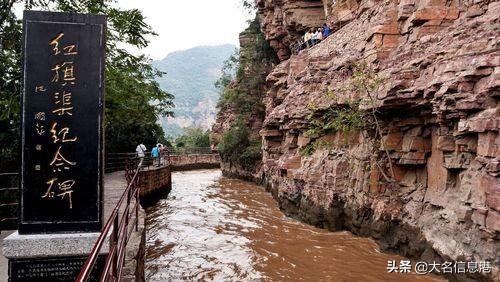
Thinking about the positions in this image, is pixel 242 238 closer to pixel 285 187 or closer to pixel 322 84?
pixel 285 187

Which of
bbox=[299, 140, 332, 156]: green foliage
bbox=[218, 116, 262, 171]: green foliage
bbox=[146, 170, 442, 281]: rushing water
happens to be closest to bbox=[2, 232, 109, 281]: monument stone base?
bbox=[146, 170, 442, 281]: rushing water

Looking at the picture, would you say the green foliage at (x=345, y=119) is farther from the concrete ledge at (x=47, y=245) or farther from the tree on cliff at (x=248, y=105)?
the tree on cliff at (x=248, y=105)

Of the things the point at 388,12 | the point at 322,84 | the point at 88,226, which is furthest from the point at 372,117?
the point at 88,226

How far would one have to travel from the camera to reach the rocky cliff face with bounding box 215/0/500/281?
6098 millimetres

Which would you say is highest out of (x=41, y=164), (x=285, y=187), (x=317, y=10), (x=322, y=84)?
(x=317, y=10)

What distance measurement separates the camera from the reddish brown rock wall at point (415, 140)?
6082 mm

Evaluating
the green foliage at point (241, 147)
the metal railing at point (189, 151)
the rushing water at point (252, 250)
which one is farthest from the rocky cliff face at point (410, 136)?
the metal railing at point (189, 151)

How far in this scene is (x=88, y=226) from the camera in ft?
13.3

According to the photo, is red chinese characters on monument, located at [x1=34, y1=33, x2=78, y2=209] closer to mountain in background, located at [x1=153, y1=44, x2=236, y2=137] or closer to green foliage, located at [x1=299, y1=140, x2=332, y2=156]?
green foliage, located at [x1=299, y1=140, x2=332, y2=156]

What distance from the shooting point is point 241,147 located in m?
25.9

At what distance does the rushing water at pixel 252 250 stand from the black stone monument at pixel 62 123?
3.63 meters

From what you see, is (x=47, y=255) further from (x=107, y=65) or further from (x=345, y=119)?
(x=345, y=119)

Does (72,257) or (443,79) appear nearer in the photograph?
(72,257)

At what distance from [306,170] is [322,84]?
325 centimetres
